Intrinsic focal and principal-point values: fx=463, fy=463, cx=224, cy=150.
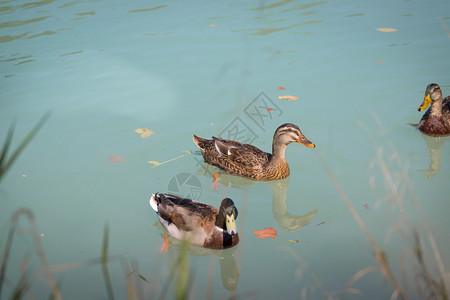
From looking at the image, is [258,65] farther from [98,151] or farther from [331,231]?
[331,231]

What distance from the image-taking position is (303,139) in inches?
196

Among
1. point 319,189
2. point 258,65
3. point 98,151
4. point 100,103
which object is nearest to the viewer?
point 319,189

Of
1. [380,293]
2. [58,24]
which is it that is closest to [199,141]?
[380,293]

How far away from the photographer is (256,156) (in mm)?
5117

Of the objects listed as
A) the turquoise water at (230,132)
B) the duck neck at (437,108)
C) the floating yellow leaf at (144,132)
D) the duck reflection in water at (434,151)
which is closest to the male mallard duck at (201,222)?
the turquoise water at (230,132)

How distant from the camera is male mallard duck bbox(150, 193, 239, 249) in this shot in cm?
393

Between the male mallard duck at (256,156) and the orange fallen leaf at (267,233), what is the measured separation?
978 mm

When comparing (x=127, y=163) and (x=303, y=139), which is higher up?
(x=303, y=139)

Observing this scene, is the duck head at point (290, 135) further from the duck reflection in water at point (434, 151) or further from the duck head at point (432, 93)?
the duck head at point (432, 93)

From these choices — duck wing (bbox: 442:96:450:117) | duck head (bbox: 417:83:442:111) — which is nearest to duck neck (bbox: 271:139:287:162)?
duck head (bbox: 417:83:442:111)

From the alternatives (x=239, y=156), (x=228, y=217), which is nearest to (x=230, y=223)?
(x=228, y=217)

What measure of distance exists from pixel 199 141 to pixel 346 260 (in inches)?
95.0

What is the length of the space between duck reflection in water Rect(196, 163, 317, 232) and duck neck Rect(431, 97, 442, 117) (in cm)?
213

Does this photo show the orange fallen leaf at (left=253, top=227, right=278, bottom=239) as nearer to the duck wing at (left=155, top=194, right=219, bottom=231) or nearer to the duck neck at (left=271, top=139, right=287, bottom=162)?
the duck wing at (left=155, top=194, right=219, bottom=231)
